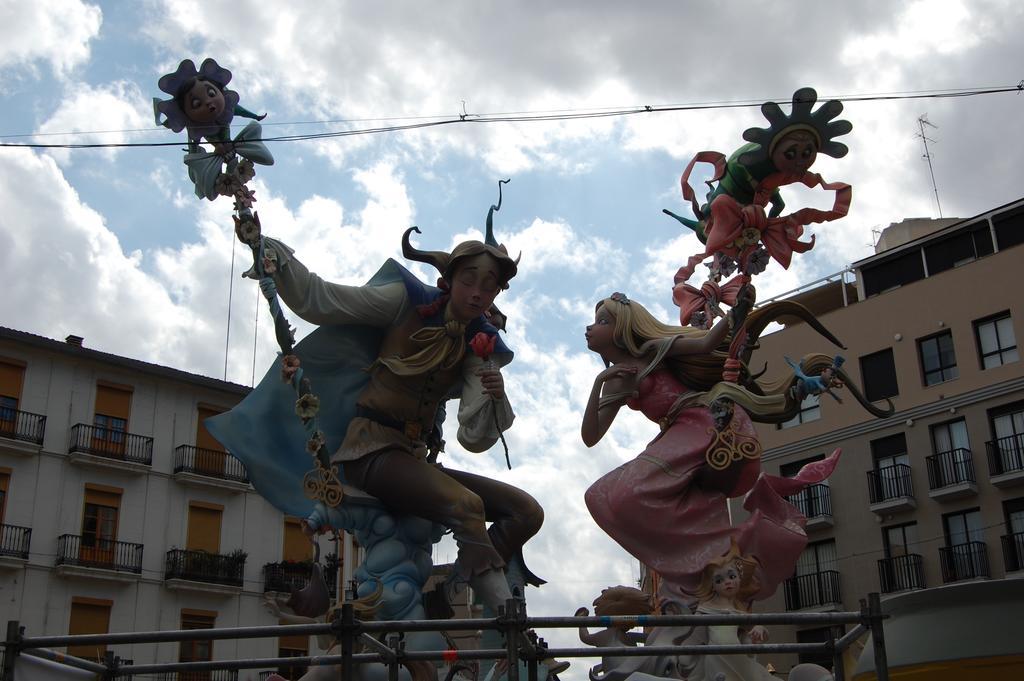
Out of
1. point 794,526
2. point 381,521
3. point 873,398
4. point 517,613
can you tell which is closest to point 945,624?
point 517,613

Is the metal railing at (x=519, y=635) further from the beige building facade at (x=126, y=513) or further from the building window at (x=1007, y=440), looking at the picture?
the building window at (x=1007, y=440)

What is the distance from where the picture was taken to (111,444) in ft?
86.5

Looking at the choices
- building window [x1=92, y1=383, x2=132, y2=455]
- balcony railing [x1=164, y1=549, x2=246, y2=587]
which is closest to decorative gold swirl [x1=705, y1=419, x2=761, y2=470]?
balcony railing [x1=164, y1=549, x2=246, y2=587]

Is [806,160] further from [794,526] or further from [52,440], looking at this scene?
[52,440]

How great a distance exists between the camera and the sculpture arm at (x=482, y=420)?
8195 millimetres

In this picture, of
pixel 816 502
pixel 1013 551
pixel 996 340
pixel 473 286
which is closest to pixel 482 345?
pixel 473 286

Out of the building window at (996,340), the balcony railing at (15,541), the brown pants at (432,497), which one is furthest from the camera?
the building window at (996,340)

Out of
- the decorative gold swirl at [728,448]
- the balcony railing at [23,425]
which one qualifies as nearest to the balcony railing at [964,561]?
the decorative gold swirl at [728,448]

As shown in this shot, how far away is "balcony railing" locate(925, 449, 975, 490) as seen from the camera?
25203 mm

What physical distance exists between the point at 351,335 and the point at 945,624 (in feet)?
15.5

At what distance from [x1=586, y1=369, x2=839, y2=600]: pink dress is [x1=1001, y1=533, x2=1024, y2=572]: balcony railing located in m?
17.2

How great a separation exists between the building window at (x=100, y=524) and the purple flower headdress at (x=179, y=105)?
1838cm

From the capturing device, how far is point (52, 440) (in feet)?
84.1

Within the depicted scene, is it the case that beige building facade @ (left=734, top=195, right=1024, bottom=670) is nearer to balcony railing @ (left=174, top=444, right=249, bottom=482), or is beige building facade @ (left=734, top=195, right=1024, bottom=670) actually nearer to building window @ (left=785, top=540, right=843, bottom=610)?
building window @ (left=785, top=540, right=843, bottom=610)
